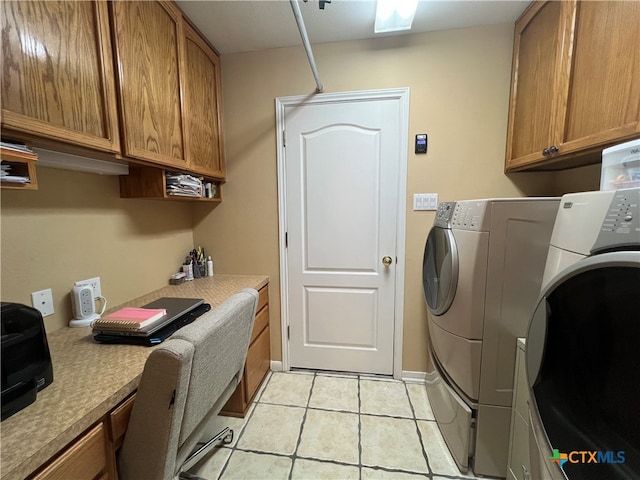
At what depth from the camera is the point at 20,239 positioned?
3.37ft

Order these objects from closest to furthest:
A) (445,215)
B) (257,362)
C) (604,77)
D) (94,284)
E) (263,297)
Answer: (604,77) < (94,284) < (445,215) < (257,362) < (263,297)

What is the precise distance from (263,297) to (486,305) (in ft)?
4.72

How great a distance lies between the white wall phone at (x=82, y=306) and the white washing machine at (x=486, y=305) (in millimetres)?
1738

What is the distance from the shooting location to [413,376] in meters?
2.03

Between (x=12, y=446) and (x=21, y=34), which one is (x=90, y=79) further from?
(x=12, y=446)

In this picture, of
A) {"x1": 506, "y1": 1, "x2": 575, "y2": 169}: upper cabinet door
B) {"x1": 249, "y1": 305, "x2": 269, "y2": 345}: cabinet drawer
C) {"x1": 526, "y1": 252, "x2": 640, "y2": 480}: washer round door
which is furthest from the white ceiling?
{"x1": 249, "y1": 305, "x2": 269, "y2": 345}: cabinet drawer

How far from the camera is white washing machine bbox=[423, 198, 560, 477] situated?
3.80 ft

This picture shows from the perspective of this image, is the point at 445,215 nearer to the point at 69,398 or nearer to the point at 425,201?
the point at 425,201

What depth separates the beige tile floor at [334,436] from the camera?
1332 mm

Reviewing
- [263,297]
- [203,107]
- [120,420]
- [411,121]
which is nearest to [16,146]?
[120,420]

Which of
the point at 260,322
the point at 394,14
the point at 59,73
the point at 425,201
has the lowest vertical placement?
the point at 260,322

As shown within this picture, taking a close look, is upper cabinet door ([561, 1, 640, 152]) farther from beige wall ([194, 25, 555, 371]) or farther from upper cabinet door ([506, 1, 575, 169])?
beige wall ([194, 25, 555, 371])

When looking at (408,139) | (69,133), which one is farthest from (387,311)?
(69,133)

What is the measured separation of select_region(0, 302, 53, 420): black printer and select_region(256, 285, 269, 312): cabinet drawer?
47.5 inches
